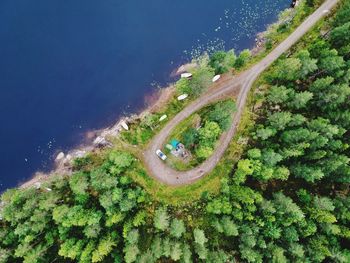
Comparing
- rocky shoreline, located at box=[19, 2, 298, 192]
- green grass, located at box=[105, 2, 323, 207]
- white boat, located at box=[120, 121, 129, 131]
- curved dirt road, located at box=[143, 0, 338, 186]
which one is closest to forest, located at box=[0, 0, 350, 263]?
green grass, located at box=[105, 2, 323, 207]

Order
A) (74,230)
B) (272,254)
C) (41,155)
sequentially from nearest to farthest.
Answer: (272,254) < (74,230) < (41,155)

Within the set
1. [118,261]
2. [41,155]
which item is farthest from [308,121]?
[41,155]

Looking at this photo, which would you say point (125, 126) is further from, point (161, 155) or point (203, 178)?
point (203, 178)

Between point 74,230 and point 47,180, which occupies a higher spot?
point 47,180

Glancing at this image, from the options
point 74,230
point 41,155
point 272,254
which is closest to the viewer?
point 272,254

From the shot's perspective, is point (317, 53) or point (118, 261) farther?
point (317, 53)

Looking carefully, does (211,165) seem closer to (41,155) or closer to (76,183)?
(76,183)

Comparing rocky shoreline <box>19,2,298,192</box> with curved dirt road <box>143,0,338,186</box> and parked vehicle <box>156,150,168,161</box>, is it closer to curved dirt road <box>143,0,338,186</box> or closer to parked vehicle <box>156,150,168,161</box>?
curved dirt road <box>143,0,338,186</box>
